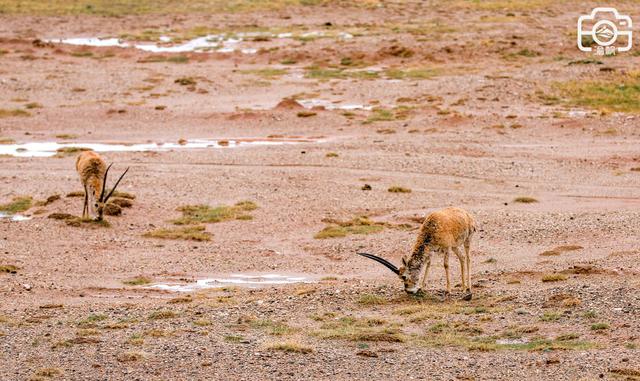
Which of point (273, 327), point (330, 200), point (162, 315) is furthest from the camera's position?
point (330, 200)

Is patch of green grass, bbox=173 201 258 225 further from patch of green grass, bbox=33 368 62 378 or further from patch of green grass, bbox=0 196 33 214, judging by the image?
patch of green grass, bbox=33 368 62 378

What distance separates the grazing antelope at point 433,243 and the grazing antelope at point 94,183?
1083cm

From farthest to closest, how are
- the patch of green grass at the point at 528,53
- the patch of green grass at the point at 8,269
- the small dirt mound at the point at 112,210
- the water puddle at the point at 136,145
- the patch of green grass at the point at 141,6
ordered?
1. the patch of green grass at the point at 141,6
2. the patch of green grass at the point at 528,53
3. the water puddle at the point at 136,145
4. the small dirt mound at the point at 112,210
5. the patch of green grass at the point at 8,269

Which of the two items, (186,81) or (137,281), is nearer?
(137,281)

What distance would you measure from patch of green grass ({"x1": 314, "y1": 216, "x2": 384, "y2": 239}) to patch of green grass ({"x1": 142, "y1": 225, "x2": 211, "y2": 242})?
279 centimetres

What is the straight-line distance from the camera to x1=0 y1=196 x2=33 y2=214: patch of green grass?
30.9m

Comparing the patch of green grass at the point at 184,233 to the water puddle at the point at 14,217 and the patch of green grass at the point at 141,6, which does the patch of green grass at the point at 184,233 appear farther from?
the patch of green grass at the point at 141,6

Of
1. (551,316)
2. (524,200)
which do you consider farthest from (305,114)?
(551,316)

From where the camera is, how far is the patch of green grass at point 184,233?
2802 centimetres

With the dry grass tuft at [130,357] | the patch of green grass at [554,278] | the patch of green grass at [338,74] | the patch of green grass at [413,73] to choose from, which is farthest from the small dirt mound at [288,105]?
the dry grass tuft at [130,357]

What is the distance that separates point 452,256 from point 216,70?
110ft

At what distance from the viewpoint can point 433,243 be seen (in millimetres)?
19875

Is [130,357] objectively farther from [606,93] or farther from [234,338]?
[606,93]

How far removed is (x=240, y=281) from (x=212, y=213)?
7187 millimetres
